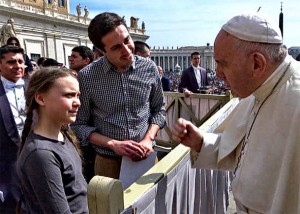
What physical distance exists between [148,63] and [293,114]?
1.24m

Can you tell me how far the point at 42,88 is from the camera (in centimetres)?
167

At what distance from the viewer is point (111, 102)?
211 centimetres

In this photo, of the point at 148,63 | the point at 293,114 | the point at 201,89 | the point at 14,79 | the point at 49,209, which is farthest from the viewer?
the point at 201,89

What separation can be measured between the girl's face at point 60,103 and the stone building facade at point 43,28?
2982cm

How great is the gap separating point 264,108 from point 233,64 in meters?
0.21

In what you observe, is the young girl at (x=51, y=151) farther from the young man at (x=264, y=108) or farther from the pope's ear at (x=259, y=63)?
the pope's ear at (x=259, y=63)

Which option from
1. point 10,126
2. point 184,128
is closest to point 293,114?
point 184,128

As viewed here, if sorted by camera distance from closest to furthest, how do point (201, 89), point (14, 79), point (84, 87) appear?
point (84, 87) → point (14, 79) → point (201, 89)

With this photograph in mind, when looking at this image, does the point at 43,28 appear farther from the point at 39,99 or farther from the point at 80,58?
the point at 39,99

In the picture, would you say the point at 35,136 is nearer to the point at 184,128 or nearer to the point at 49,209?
the point at 49,209

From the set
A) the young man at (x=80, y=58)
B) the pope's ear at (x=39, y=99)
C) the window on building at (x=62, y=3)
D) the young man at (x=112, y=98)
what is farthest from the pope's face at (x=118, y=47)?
the window on building at (x=62, y=3)

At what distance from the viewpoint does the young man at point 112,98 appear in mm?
2037

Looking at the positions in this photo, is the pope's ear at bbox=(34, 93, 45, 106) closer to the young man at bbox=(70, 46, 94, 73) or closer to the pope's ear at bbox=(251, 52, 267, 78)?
the pope's ear at bbox=(251, 52, 267, 78)

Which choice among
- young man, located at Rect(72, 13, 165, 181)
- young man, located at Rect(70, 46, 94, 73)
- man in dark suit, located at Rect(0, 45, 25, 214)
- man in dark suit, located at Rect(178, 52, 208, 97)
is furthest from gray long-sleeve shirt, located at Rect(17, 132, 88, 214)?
man in dark suit, located at Rect(178, 52, 208, 97)
